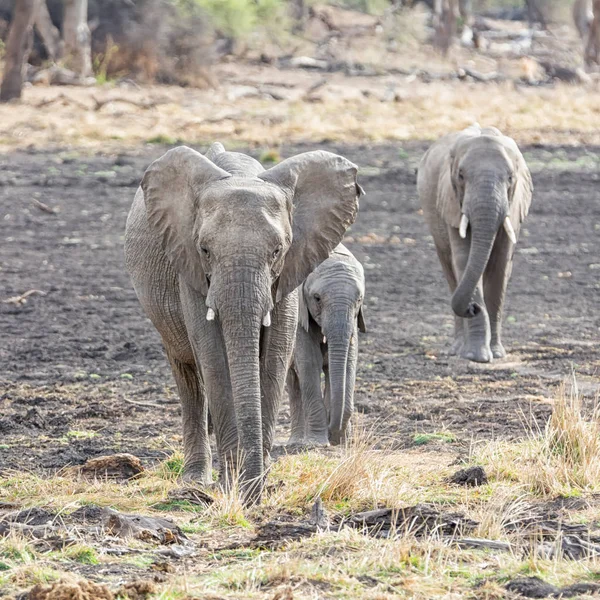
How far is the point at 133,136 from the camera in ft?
80.5

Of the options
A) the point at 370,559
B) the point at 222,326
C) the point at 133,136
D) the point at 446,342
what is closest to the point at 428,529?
the point at 370,559

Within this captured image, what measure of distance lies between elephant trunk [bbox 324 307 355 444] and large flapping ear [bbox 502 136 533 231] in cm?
398

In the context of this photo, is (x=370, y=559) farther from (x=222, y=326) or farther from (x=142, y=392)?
(x=142, y=392)

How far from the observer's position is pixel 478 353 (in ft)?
36.4

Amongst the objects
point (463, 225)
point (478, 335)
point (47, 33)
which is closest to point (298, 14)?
point (47, 33)

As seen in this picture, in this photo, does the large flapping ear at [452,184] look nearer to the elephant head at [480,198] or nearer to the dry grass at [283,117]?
the elephant head at [480,198]

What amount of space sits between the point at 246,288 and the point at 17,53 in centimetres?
2355

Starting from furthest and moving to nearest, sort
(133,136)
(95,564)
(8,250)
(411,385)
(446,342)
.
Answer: (133,136)
(8,250)
(446,342)
(411,385)
(95,564)

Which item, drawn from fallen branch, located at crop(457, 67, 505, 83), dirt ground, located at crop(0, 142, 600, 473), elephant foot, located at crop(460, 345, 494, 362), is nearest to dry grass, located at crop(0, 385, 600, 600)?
dirt ground, located at crop(0, 142, 600, 473)

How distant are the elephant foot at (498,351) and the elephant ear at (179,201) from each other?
212 inches

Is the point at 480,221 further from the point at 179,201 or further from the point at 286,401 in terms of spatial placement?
the point at 179,201

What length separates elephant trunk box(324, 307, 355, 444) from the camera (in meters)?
7.75

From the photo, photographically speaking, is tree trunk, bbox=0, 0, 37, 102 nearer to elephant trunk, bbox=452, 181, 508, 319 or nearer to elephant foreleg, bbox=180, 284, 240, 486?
elephant trunk, bbox=452, 181, 508, 319

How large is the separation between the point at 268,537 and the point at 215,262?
4.08ft
